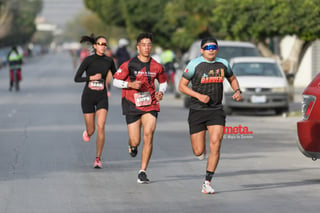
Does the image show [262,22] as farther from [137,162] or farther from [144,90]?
[144,90]

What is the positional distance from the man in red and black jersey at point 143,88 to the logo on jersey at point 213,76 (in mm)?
985

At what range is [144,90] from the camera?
12102 millimetres

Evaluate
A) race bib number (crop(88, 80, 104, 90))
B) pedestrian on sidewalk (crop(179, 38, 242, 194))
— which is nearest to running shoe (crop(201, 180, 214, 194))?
pedestrian on sidewalk (crop(179, 38, 242, 194))

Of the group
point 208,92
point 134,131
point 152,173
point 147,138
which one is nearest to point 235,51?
point 152,173

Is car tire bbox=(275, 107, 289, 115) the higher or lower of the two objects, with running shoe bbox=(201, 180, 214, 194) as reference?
lower

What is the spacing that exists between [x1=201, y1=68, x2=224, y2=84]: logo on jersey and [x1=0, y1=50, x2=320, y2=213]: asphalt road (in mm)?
1317

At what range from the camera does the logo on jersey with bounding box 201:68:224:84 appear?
11078 mm

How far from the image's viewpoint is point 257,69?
85.7ft

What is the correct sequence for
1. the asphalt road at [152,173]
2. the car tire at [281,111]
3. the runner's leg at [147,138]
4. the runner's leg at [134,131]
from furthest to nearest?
1. the car tire at [281,111]
2. the runner's leg at [134,131]
3. the runner's leg at [147,138]
4. the asphalt road at [152,173]

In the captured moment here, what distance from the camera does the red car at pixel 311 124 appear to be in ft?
37.4

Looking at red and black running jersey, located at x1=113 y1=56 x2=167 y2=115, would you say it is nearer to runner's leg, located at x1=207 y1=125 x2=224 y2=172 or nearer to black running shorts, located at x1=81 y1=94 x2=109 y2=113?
runner's leg, located at x1=207 y1=125 x2=224 y2=172

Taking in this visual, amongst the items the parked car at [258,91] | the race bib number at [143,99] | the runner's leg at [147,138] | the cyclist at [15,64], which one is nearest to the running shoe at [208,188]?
the runner's leg at [147,138]

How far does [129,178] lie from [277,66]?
14473 mm

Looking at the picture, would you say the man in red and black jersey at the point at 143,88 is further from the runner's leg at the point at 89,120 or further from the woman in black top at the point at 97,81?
the runner's leg at the point at 89,120
